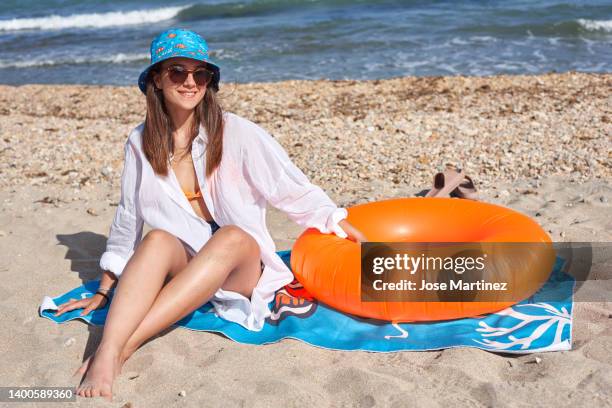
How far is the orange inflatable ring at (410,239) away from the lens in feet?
10.8

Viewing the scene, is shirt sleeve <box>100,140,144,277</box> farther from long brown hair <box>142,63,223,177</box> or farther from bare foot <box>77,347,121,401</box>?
bare foot <box>77,347,121,401</box>

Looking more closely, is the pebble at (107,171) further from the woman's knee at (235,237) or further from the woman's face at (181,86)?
the woman's knee at (235,237)

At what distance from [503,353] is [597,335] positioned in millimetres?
449

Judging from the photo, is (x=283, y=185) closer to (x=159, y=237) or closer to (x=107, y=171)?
(x=159, y=237)

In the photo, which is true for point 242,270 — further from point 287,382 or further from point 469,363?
point 469,363

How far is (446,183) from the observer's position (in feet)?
15.7

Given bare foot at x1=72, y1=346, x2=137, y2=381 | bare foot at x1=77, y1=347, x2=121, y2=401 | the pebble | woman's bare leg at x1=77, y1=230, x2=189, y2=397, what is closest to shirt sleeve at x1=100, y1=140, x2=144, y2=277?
woman's bare leg at x1=77, y1=230, x2=189, y2=397

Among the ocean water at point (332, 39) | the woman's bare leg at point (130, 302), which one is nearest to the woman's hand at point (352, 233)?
the woman's bare leg at point (130, 302)

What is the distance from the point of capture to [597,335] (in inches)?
123

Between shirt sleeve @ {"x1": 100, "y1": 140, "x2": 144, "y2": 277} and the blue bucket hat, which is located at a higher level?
the blue bucket hat

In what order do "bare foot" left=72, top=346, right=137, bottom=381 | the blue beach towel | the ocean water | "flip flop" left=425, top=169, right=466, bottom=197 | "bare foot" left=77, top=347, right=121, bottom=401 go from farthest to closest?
1. the ocean water
2. "flip flop" left=425, top=169, right=466, bottom=197
3. the blue beach towel
4. "bare foot" left=72, top=346, right=137, bottom=381
5. "bare foot" left=77, top=347, right=121, bottom=401

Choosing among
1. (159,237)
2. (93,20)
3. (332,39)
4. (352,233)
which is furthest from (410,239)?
(93,20)

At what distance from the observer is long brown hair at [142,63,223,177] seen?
3438 mm

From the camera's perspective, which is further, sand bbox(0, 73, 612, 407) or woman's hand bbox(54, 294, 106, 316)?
woman's hand bbox(54, 294, 106, 316)
